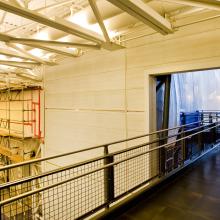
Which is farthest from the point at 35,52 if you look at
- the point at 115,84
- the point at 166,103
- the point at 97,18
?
the point at 166,103

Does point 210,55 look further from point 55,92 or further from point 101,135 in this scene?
point 55,92

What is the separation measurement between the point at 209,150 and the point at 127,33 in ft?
10.2

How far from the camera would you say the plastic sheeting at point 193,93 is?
4.39 metres

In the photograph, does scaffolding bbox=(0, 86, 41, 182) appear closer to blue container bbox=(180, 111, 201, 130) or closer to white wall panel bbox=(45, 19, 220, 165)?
white wall panel bbox=(45, 19, 220, 165)

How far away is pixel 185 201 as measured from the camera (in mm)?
2553

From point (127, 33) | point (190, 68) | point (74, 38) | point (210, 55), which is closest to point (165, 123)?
point (190, 68)

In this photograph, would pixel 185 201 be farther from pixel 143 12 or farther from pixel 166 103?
pixel 143 12

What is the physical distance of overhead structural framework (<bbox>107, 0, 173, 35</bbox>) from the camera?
79.1 inches

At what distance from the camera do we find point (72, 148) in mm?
5254

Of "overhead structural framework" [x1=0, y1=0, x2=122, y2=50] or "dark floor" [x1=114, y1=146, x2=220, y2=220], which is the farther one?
"dark floor" [x1=114, y1=146, x2=220, y2=220]

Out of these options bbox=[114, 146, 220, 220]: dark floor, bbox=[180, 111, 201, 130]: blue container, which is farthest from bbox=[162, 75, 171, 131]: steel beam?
bbox=[180, 111, 201, 130]: blue container

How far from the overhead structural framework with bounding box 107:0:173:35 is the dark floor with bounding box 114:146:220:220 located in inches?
84.8

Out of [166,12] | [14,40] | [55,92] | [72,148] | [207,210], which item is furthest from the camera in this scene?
[55,92]

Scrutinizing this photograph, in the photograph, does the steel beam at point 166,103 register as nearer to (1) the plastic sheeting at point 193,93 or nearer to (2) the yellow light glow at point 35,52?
(1) the plastic sheeting at point 193,93
